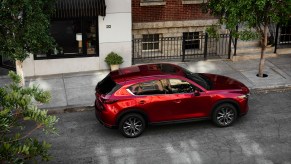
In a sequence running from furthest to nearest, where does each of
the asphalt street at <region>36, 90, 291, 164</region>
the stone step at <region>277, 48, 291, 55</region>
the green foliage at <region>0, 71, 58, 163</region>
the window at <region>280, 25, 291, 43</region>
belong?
1. the window at <region>280, 25, 291, 43</region>
2. the stone step at <region>277, 48, 291, 55</region>
3. the asphalt street at <region>36, 90, 291, 164</region>
4. the green foliage at <region>0, 71, 58, 163</region>

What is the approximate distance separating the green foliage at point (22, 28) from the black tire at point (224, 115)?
5.69 meters

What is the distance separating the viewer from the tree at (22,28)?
1337 centimetres

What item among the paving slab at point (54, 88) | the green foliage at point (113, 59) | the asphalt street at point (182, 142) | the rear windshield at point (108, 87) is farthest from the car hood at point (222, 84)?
the paving slab at point (54, 88)

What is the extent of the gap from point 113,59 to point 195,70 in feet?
11.2

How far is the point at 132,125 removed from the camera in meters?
13.2

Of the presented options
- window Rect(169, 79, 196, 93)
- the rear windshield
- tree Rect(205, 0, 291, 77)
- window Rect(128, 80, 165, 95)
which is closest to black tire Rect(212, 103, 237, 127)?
window Rect(169, 79, 196, 93)

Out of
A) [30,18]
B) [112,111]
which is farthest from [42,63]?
[112,111]

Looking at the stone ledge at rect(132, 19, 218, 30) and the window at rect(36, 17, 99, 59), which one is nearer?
the window at rect(36, 17, 99, 59)

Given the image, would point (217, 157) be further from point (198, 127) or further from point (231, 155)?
point (198, 127)

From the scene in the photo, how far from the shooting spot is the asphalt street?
40.4ft

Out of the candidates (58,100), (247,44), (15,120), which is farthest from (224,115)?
(15,120)

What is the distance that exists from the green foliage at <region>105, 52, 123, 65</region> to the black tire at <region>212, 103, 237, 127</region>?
5764 millimetres

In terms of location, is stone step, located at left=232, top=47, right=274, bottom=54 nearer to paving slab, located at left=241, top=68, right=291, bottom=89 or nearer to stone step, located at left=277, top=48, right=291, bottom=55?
stone step, located at left=277, top=48, right=291, bottom=55

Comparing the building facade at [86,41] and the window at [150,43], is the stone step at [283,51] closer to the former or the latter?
the window at [150,43]
